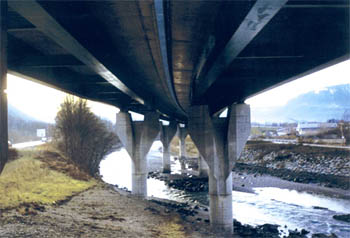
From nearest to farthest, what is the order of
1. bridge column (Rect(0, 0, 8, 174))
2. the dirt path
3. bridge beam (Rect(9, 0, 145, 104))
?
1. bridge column (Rect(0, 0, 8, 174))
2. bridge beam (Rect(9, 0, 145, 104))
3. the dirt path

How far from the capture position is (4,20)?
4875 millimetres

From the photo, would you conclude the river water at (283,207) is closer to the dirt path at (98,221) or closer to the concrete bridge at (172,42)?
the dirt path at (98,221)

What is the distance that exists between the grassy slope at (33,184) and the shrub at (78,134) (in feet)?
26.4

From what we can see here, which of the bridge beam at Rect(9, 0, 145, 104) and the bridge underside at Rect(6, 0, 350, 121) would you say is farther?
the bridge underside at Rect(6, 0, 350, 121)

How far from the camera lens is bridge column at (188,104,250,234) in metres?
19.9

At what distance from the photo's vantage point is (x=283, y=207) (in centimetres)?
2869

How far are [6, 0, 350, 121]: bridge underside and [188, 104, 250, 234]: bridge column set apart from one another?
548cm

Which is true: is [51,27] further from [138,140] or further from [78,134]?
[78,134]

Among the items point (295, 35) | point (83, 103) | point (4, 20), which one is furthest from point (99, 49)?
point (83, 103)

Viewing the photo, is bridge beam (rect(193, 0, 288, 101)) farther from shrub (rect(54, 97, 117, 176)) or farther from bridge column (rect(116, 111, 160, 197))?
shrub (rect(54, 97, 117, 176))

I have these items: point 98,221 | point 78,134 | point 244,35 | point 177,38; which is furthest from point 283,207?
point 78,134

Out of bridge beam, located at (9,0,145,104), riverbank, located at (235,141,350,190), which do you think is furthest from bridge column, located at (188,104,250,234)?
riverbank, located at (235,141,350,190)

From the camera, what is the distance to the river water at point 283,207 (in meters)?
22.6

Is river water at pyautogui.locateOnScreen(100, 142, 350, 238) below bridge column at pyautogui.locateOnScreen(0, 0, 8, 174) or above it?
below
